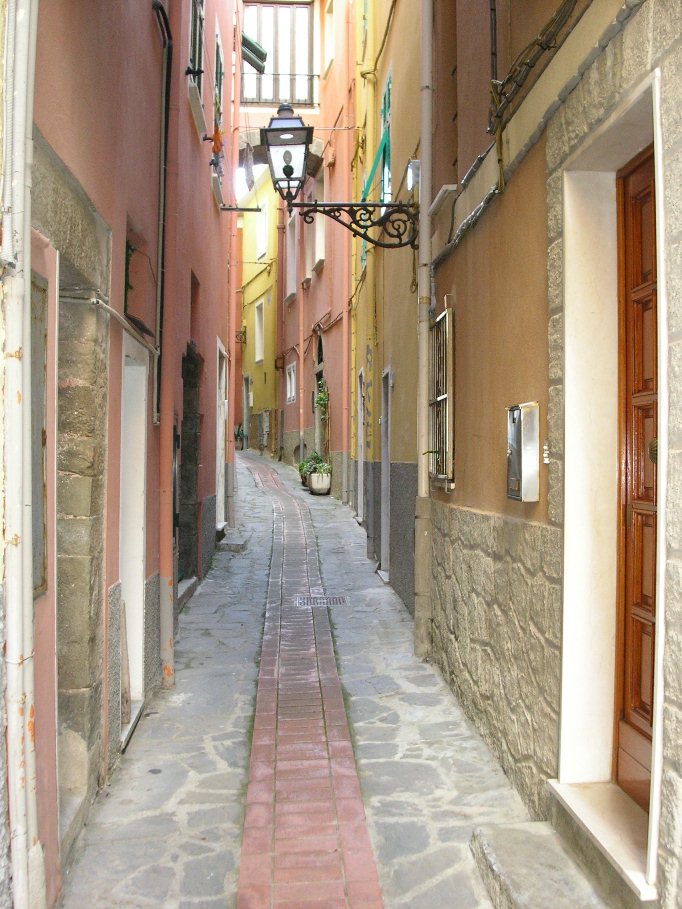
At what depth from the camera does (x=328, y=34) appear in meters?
16.7

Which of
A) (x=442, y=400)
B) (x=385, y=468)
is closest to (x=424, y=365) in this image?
(x=442, y=400)

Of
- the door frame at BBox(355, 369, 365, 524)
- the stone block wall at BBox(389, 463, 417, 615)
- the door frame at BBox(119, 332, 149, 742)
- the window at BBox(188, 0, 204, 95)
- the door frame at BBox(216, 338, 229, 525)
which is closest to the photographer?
the door frame at BBox(119, 332, 149, 742)

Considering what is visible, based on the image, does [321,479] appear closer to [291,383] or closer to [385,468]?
[291,383]

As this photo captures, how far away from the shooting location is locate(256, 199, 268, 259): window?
25.1 metres

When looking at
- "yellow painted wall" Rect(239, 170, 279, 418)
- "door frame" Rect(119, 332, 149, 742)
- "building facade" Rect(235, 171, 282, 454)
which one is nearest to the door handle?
"door frame" Rect(119, 332, 149, 742)

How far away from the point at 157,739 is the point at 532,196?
11.4 feet

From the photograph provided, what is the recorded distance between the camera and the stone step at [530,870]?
2.63m

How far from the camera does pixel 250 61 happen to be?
15680 mm

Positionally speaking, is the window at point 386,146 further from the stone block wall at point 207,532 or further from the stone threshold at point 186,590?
the stone threshold at point 186,590

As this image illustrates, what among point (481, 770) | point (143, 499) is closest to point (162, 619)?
point (143, 499)

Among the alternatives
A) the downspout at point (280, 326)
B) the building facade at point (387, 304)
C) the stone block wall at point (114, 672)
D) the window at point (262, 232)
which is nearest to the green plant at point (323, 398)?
the building facade at point (387, 304)

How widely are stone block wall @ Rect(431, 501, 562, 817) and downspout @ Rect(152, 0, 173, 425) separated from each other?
7.08 feet

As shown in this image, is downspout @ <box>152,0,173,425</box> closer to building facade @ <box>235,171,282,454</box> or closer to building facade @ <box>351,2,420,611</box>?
building facade @ <box>351,2,420,611</box>

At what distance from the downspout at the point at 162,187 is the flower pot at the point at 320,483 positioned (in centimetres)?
1155
